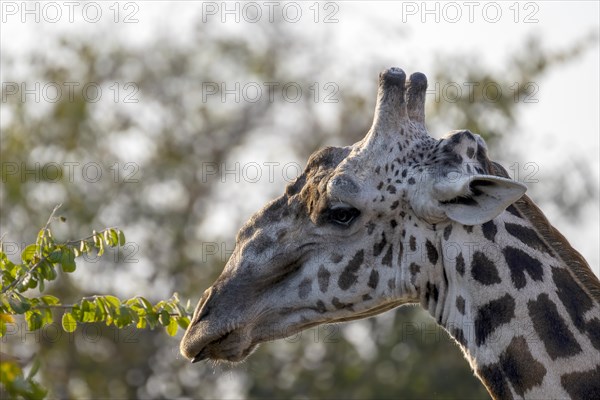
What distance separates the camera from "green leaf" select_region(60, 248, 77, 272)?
7.95 meters

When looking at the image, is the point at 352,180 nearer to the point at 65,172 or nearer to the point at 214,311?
the point at 214,311

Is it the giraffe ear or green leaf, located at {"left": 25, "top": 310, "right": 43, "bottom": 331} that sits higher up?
the giraffe ear

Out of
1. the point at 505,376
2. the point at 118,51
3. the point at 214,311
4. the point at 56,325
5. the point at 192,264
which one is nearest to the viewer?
the point at 505,376

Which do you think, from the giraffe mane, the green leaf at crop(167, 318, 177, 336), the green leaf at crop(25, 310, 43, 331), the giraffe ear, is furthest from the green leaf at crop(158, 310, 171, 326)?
the giraffe mane

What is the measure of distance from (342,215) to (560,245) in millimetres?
1328

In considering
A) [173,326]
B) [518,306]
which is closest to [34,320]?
[173,326]

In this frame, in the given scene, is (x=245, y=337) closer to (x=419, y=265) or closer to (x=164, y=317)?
(x=164, y=317)

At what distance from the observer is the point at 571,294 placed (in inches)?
317

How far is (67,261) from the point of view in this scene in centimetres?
796

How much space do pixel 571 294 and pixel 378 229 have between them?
1.21 meters

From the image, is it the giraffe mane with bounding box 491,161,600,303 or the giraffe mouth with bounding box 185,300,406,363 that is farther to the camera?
the giraffe mouth with bounding box 185,300,406,363

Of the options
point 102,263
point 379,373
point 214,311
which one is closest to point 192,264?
point 102,263

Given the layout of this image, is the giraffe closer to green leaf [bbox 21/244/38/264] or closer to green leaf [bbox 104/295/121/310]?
green leaf [bbox 104/295/121/310]

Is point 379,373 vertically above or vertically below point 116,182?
below
